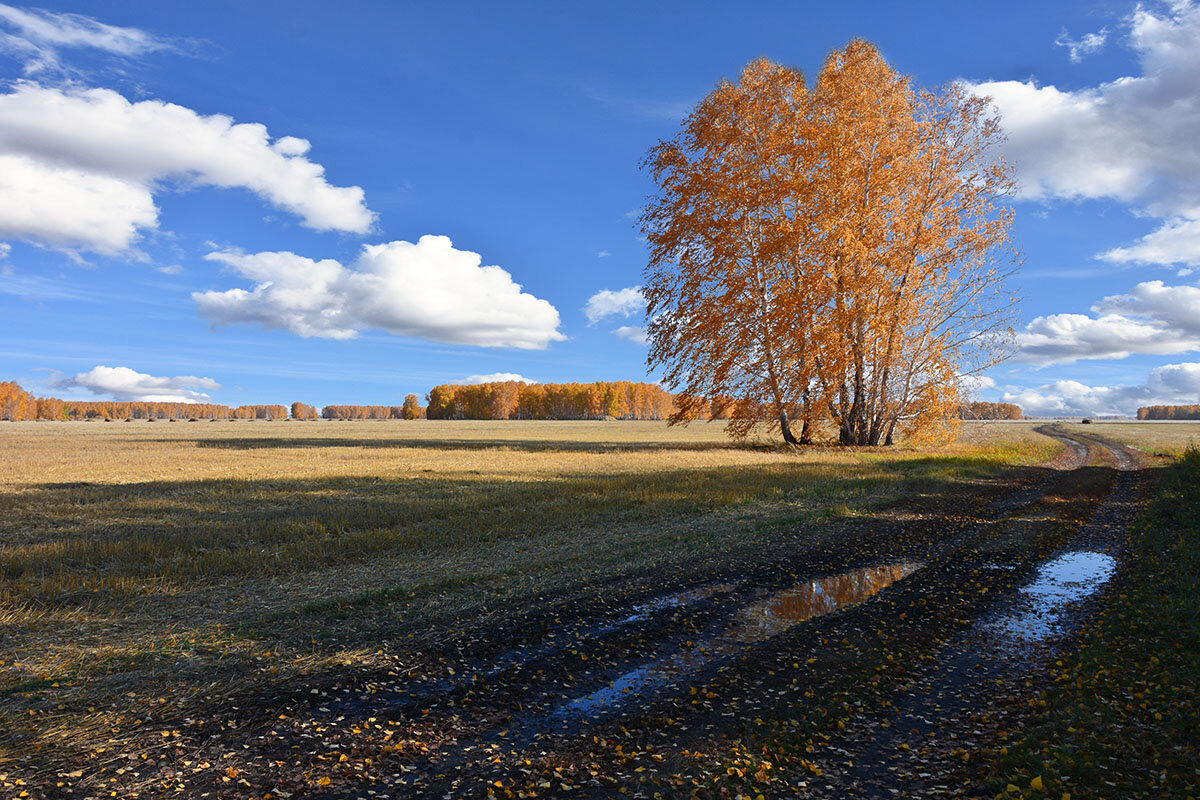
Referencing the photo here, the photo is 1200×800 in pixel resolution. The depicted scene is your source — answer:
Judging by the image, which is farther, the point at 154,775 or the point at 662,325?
the point at 662,325

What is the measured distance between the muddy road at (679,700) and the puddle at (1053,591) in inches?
1.8

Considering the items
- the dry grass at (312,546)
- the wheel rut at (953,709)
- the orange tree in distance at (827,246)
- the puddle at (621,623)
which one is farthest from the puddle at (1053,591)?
the orange tree in distance at (827,246)

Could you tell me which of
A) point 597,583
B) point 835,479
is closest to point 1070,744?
point 597,583

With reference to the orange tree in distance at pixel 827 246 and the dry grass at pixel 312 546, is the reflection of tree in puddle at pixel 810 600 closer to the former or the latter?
the dry grass at pixel 312 546

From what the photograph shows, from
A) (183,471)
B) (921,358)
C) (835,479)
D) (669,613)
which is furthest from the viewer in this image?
(921,358)

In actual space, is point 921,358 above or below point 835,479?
above

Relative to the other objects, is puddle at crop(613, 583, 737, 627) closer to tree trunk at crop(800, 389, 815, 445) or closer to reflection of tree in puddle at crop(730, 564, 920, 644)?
reflection of tree in puddle at crop(730, 564, 920, 644)

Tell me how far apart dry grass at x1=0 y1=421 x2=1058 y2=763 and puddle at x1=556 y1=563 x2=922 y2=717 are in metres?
2.49

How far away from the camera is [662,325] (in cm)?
3819

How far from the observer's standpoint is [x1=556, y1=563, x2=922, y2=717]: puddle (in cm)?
609

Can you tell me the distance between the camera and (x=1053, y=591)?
9.24 m

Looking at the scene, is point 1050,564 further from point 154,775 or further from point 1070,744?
point 154,775

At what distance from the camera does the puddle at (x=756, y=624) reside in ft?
20.0

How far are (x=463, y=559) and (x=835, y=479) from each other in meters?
15.0
